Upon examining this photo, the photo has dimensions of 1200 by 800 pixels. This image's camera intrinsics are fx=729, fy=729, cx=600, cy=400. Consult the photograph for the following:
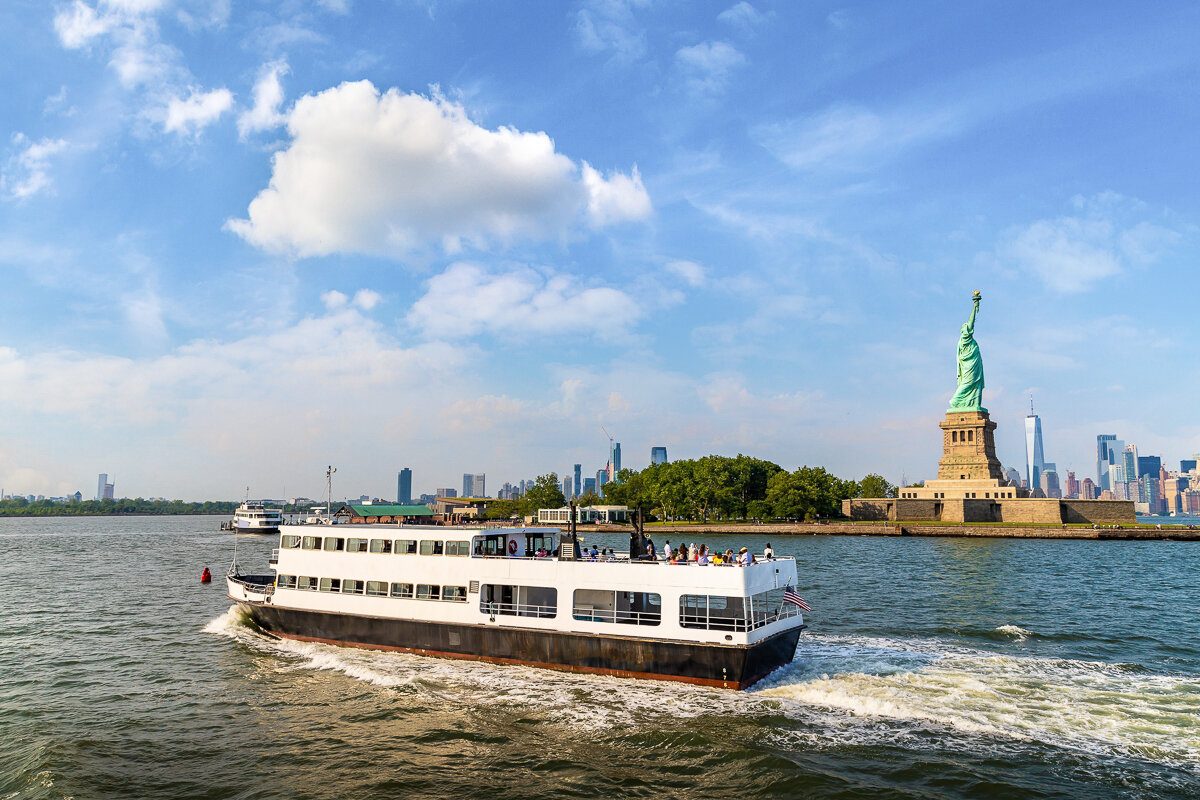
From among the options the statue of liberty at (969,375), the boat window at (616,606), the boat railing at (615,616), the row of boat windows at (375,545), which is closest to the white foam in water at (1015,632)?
the boat window at (616,606)

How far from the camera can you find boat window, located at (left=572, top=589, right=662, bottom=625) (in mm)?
28953

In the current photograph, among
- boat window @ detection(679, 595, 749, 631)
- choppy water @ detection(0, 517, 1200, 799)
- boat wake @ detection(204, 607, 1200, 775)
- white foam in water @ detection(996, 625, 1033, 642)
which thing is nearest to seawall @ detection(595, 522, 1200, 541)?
choppy water @ detection(0, 517, 1200, 799)

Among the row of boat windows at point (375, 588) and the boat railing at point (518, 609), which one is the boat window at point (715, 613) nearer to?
the boat railing at point (518, 609)

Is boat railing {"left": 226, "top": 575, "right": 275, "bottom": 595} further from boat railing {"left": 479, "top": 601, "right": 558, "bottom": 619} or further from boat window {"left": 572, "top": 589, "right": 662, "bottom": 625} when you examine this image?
boat window {"left": 572, "top": 589, "right": 662, "bottom": 625}

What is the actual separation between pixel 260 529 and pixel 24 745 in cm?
13571

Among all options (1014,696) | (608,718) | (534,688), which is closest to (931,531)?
(1014,696)

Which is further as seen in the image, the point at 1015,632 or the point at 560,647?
the point at 1015,632

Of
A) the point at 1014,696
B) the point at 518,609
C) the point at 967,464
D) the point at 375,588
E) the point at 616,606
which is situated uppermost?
the point at 967,464

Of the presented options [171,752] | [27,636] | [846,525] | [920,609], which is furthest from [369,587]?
[846,525]

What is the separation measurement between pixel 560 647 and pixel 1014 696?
1664 cm

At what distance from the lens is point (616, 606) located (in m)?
29.2

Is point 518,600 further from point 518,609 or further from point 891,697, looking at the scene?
point 891,697

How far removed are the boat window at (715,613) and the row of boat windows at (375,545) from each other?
33.3 ft

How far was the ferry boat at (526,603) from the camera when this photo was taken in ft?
89.5
